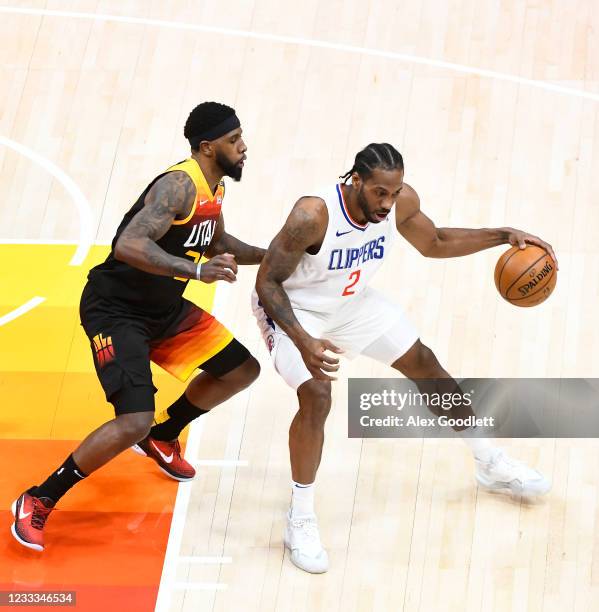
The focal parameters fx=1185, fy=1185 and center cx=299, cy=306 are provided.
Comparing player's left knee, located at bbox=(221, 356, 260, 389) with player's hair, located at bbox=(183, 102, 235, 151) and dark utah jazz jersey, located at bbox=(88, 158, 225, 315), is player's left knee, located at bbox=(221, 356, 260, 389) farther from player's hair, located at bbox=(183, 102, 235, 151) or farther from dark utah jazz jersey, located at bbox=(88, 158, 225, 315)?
player's hair, located at bbox=(183, 102, 235, 151)

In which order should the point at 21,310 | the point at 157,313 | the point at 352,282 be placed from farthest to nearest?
the point at 21,310 < the point at 157,313 < the point at 352,282

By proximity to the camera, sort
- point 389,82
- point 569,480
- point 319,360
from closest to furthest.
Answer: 1. point 319,360
2. point 569,480
3. point 389,82

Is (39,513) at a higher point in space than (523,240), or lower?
lower

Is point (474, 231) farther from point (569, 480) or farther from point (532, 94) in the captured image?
point (532, 94)

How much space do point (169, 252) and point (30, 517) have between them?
1.52 m

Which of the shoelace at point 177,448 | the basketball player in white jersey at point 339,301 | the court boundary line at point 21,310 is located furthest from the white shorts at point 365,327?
the court boundary line at point 21,310

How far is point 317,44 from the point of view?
9570 mm

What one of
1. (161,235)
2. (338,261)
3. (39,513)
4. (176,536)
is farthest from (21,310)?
(338,261)

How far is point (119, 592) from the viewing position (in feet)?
19.2

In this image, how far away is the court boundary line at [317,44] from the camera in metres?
9.16

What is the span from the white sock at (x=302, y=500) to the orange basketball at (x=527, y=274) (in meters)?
1.44

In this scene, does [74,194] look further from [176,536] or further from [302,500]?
[302,500]

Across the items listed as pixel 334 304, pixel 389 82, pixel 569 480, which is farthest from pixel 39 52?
pixel 569 480

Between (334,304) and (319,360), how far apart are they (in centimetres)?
68
